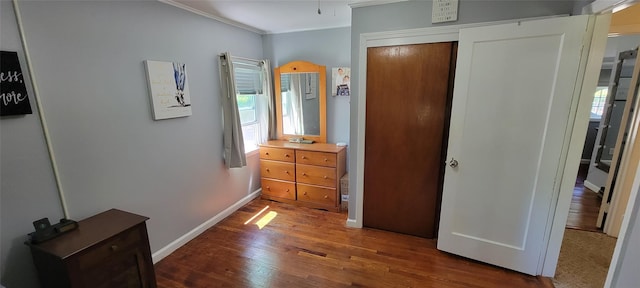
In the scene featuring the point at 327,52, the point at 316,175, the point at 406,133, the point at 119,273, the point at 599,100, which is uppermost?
the point at 327,52

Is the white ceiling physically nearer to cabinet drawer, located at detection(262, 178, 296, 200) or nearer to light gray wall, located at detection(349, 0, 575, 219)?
light gray wall, located at detection(349, 0, 575, 219)

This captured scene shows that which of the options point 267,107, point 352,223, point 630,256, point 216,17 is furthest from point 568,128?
point 216,17

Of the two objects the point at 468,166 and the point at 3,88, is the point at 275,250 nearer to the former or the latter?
the point at 468,166

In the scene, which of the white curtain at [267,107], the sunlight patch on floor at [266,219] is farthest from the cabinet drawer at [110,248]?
the white curtain at [267,107]

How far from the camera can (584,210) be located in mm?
3062

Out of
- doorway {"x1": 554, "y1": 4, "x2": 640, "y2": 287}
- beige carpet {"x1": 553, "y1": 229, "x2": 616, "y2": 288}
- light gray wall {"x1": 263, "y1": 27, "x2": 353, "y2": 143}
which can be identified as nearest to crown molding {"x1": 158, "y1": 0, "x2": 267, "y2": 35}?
light gray wall {"x1": 263, "y1": 27, "x2": 353, "y2": 143}

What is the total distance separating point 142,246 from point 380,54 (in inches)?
93.2

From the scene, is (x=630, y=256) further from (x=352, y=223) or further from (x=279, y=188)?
(x=279, y=188)

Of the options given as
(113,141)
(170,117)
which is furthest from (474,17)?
(113,141)

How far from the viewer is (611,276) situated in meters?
1.21

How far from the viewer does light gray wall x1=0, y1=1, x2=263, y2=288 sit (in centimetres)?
145

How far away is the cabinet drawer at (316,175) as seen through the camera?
3.07 m

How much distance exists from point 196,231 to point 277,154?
1.24m

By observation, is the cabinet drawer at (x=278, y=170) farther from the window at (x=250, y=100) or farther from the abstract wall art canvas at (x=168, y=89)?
the abstract wall art canvas at (x=168, y=89)
